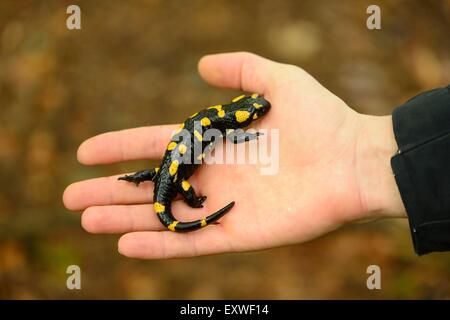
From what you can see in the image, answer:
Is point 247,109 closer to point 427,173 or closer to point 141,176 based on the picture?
A: point 141,176

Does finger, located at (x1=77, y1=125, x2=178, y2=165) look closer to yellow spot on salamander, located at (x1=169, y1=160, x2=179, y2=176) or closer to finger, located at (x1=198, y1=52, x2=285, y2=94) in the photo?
yellow spot on salamander, located at (x1=169, y1=160, x2=179, y2=176)

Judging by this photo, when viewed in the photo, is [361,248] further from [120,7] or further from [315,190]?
[120,7]

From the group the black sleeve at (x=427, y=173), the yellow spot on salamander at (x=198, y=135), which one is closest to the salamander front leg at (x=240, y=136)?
the yellow spot on salamander at (x=198, y=135)

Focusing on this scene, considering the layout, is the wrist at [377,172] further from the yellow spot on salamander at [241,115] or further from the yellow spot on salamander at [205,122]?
the yellow spot on salamander at [205,122]

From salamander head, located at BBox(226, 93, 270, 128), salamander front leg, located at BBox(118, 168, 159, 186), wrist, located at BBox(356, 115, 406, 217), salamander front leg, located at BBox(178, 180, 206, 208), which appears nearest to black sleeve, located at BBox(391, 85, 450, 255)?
wrist, located at BBox(356, 115, 406, 217)

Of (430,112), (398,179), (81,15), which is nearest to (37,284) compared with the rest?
(81,15)

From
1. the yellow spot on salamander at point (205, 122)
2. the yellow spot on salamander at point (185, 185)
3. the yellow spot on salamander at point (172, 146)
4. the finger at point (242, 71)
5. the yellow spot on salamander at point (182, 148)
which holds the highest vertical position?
the finger at point (242, 71)

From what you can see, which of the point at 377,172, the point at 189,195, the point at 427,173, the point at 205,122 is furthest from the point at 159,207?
the point at 427,173
